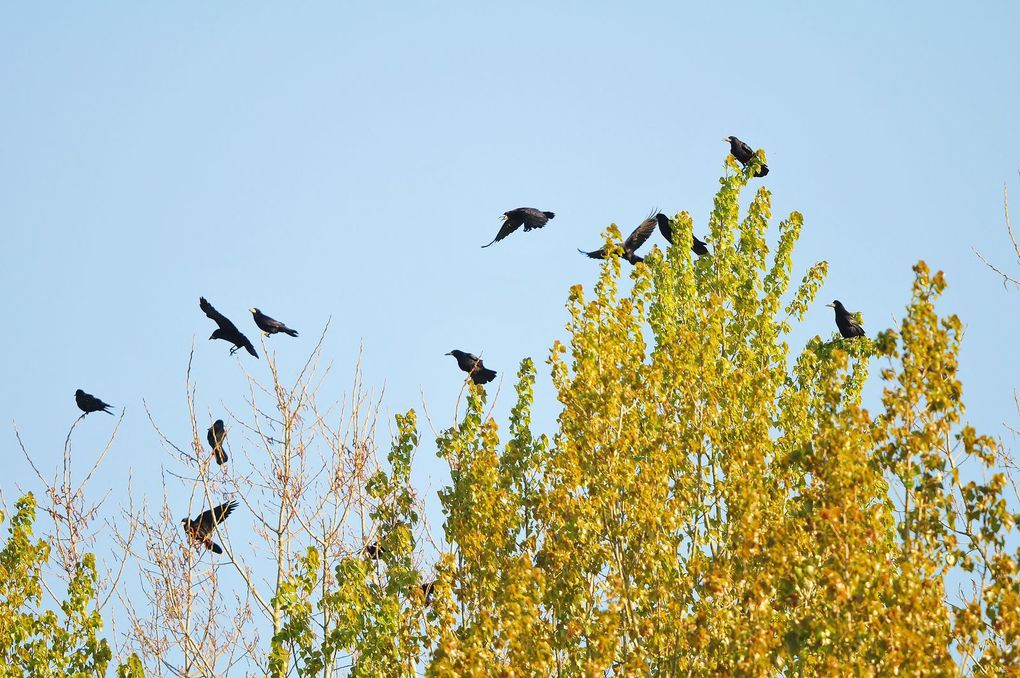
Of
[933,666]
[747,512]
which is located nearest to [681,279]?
[747,512]

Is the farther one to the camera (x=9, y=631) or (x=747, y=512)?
(x=9, y=631)

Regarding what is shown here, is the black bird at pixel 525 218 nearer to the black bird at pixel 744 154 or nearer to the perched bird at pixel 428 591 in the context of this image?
the black bird at pixel 744 154

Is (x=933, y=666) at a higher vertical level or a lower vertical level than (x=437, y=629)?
lower

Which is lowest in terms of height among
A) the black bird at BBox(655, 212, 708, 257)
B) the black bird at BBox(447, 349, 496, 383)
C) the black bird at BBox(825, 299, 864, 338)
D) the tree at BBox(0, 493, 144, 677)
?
the tree at BBox(0, 493, 144, 677)

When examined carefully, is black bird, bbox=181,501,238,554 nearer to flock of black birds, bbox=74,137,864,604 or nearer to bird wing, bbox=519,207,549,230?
flock of black birds, bbox=74,137,864,604

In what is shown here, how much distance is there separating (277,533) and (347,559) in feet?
11.8

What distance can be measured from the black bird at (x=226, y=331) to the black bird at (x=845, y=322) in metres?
6.97

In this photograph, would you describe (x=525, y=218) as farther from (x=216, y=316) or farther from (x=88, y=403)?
(x=88, y=403)

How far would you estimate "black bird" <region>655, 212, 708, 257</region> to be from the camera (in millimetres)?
15855

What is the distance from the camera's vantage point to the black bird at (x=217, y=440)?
16.8 m

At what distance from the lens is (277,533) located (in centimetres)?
1597

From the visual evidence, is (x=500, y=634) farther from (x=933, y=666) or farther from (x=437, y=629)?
(x=933, y=666)

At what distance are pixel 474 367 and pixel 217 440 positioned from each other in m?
3.21

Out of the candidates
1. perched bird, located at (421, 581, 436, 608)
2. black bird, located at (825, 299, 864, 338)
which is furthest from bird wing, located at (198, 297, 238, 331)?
black bird, located at (825, 299, 864, 338)
